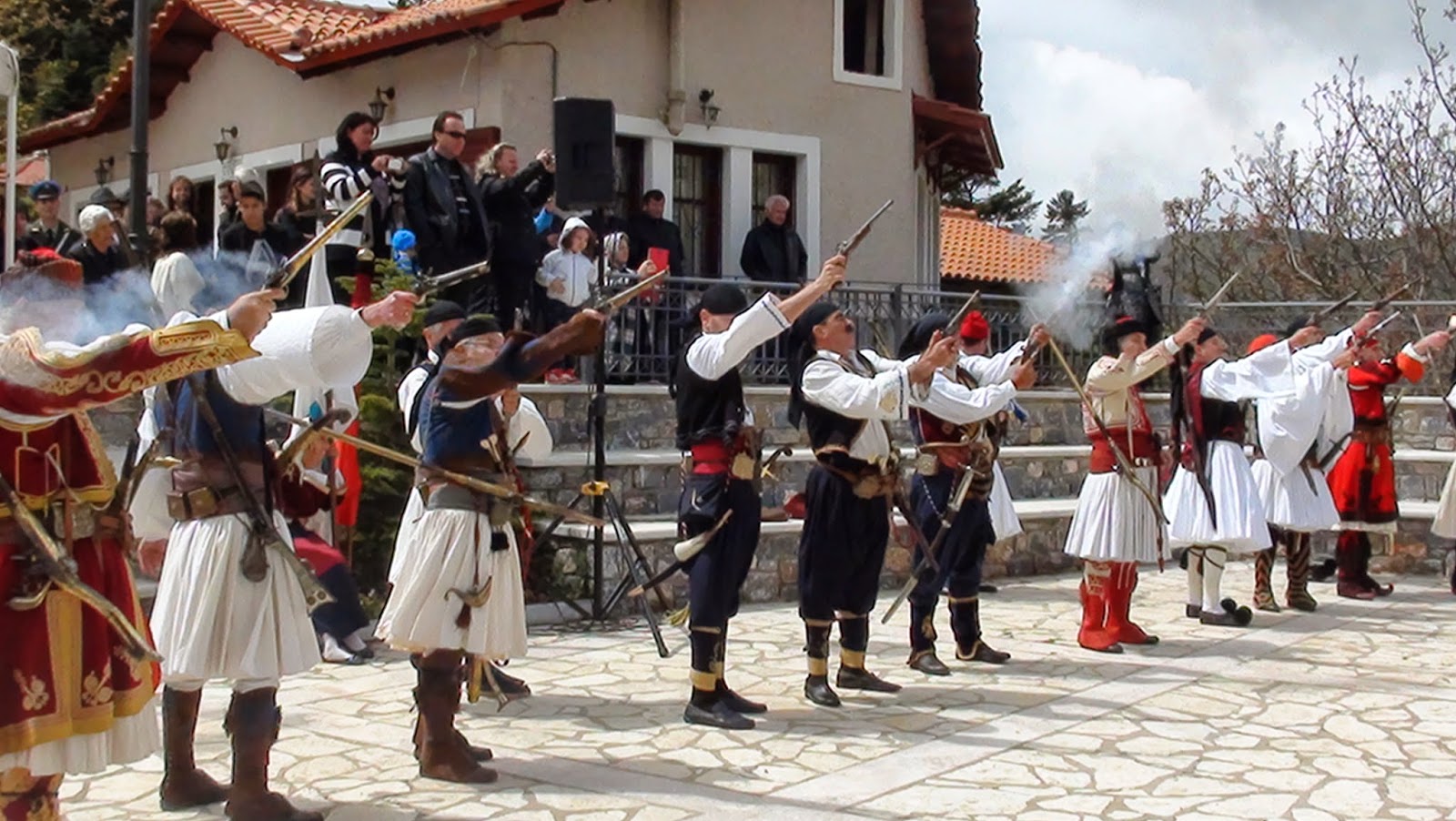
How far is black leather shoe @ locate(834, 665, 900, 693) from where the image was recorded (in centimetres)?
776

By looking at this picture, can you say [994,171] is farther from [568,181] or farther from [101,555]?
[101,555]

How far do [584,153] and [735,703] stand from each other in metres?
3.81

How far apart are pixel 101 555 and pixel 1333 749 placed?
500cm

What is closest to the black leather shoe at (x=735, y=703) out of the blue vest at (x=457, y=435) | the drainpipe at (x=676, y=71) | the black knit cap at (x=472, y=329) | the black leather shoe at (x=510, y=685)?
the black leather shoe at (x=510, y=685)

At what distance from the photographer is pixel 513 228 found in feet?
37.5

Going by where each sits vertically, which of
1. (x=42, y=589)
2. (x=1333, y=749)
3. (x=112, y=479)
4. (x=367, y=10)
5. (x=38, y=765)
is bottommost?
(x=1333, y=749)

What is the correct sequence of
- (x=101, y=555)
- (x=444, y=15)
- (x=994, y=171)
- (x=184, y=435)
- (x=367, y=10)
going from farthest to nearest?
(x=994, y=171) < (x=367, y=10) < (x=444, y=15) < (x=184, y=435) < (x=101, y=555)

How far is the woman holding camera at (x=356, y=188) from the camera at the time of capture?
9758mm

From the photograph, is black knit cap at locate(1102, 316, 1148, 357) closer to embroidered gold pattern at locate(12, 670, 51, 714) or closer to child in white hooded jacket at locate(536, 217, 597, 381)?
child in white hooded jacket at locate(536, 217, 597, 381)

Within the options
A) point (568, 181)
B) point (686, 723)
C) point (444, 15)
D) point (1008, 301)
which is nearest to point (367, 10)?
point (444, 15)

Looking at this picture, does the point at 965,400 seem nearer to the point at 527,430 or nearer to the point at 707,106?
the point at 527,430

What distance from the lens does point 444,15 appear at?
564 inches

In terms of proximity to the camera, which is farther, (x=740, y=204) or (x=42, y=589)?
(x=740, y=204)

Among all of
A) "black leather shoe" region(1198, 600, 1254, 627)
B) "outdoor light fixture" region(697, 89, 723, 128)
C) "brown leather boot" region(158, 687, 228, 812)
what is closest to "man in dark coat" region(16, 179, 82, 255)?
"brown leather boot" region(158, 687, 228, 812)
